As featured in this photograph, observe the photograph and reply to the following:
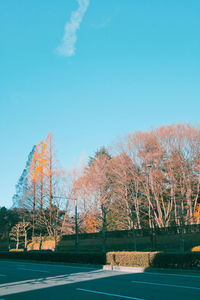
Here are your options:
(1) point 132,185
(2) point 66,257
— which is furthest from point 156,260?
(1) point 132,185

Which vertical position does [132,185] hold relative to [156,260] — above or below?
above

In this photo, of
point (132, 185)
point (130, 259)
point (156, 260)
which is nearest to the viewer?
point (156, 260)

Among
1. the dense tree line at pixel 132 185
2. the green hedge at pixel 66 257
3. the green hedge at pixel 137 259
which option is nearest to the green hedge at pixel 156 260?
the green hedge at pixel 137 259

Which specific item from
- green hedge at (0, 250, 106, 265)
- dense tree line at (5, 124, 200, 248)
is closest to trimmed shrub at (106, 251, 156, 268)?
green hedge at (0, 250, 106, 265)

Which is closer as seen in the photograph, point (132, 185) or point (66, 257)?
point (66, 257)

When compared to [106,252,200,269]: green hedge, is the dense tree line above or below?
above

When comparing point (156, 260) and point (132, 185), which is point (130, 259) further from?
point (132, 185)


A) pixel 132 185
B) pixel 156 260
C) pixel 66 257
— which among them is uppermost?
pixel 132 185

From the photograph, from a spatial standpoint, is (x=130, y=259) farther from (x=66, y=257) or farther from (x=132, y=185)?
(x=132, y=185)

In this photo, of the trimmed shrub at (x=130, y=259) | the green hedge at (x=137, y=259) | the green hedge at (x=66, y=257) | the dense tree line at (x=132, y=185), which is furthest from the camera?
the dense tree line at (x=132, y=185)

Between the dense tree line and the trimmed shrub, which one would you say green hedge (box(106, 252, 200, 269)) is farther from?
the dense tree line

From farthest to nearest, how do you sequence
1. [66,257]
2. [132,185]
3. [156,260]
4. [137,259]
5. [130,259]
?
1. [132,185]
2. [66,257]
3. [130,259]
4. [137,259]
5. [156,260]

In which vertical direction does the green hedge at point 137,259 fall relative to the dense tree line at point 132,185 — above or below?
below

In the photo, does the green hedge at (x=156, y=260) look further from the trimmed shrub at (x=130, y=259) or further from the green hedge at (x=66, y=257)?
the green hedge at (x=66, y=257)
